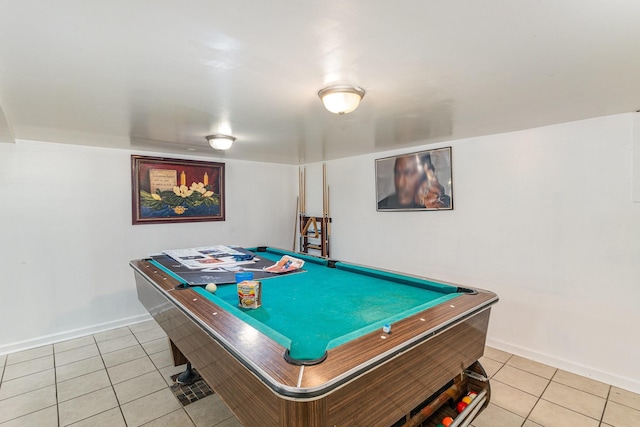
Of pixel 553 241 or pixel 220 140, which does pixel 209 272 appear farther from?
pixel 553 241

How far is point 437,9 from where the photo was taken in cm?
108

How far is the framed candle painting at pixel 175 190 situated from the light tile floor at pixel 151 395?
162cm

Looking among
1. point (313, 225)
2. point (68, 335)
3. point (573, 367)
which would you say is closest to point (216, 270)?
point (68, 335)

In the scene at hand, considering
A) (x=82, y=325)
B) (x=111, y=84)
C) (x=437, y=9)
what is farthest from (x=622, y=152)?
(x=82, y=325)

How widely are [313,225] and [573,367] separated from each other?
11.6 ft

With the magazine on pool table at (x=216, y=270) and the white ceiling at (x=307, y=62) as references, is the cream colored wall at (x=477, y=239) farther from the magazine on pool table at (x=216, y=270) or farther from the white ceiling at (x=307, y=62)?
the magazine on pool table at (x=216, y=270)

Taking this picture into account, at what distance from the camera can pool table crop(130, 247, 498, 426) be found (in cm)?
99

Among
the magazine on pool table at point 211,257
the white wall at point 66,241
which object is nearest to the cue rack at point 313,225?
the magazine on pool table at point 211,257

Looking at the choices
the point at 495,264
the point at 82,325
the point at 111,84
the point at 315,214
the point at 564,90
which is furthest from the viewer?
the point at 315,214

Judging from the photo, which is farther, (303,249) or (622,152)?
(303,249)

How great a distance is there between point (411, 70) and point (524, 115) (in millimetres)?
1373

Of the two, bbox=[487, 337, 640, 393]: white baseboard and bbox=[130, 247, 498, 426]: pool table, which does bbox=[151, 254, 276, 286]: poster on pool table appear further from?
bbox=[487, 337, 640, 393]: white baseboard

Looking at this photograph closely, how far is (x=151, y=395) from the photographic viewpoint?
7.44 ft

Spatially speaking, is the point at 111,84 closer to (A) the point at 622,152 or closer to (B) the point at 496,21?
(B) the point at 496,21
